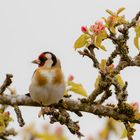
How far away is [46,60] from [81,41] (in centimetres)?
81

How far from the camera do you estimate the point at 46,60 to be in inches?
198

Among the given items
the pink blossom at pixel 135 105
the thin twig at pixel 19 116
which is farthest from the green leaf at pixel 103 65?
the thin twig at pixel 19 116

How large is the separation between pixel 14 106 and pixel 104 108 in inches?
31.9

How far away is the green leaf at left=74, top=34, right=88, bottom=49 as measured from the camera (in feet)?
14.0

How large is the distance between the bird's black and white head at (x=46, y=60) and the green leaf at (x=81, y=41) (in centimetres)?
72

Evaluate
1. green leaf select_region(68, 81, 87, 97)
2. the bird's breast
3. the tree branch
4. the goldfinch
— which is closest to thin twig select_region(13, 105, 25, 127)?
the tree branch

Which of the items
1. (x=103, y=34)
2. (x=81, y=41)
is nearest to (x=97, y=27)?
(x=103, y=34)

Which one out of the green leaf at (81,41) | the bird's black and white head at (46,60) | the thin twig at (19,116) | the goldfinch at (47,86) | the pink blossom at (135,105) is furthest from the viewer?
the bird's black and white head at (46,60)

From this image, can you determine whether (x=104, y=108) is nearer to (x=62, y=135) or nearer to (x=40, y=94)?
(x=40, y=94)

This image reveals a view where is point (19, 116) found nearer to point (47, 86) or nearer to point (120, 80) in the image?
point (47, 86)

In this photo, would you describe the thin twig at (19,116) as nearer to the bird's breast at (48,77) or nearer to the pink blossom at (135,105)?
the bird's breast at (48,77)

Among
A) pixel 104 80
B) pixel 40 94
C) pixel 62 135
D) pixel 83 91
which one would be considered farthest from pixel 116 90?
pixel 62 135

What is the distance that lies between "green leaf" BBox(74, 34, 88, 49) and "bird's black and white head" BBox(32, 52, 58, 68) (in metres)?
0.72

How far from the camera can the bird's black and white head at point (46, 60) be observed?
Result: 16.4ft
